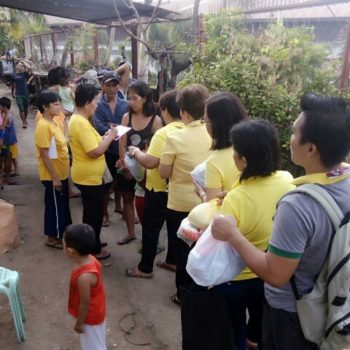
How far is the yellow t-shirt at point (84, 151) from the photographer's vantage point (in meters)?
3.02

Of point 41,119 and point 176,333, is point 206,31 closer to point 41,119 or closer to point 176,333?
point 41,119

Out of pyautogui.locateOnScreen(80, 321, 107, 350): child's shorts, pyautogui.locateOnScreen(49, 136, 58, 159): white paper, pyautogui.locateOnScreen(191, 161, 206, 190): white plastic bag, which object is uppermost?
pyautogui.locateOnScreen(191, 161, 206, 190): white plastic bag

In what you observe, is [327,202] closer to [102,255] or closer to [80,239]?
[80,239]

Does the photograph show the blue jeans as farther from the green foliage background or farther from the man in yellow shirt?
the green foliage background

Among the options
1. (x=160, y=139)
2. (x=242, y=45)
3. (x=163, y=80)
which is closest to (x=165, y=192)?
(x=160, y=139)

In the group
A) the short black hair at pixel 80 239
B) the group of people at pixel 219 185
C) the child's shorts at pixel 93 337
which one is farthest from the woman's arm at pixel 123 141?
the child's shorts at pixel 93 337

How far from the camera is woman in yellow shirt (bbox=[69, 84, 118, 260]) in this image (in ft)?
9.95

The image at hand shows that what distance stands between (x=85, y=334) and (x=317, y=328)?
137cm

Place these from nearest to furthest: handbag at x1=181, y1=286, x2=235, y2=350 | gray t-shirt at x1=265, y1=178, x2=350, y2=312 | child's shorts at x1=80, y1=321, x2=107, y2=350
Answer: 1. gray t-shirt at x1=265, y1=178, x2=350, y2=312
2. handbag at x1=181, y1=286, x2=235, y2=350
3. child's shorts at x1=80, y1=321, x2=107, y2=350

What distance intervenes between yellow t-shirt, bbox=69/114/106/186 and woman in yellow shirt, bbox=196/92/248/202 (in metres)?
1.36

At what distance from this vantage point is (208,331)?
68.0 inches

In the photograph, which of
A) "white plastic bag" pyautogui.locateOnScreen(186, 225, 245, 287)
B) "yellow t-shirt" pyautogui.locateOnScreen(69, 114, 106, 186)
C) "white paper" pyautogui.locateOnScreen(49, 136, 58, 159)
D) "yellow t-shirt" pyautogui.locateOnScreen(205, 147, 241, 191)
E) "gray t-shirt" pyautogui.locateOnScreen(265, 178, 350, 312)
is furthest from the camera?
"white paper" pyautogui.locateOnScreen(49, 136, 58, 159)

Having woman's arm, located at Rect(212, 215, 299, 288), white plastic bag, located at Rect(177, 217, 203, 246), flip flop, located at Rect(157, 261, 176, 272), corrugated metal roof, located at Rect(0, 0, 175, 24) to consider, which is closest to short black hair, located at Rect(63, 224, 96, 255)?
white plastic bag, located at Rect(177, 217, 203, 246)

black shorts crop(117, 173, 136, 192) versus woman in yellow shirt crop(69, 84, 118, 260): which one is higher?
woman in yellow shirt crop(69, 84, 118, 260)
